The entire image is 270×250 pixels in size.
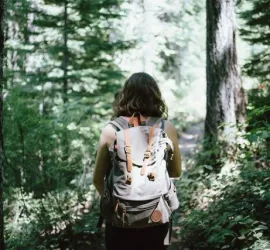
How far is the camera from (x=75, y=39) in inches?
364

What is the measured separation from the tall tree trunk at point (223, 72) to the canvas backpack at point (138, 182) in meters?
4.20

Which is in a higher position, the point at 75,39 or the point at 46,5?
the point at 46,5

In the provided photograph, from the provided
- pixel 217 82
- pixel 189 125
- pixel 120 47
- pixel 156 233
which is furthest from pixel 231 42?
pixel 189 125

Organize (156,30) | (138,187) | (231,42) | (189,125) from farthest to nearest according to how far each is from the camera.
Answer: (189,125), (156,30), (231,42), (138,187)

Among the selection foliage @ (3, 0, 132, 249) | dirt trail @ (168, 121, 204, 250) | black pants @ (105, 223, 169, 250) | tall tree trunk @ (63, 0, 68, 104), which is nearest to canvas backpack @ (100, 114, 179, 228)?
black pants @ (105, 223, 169, 250)

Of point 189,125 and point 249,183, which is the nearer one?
point 249,183

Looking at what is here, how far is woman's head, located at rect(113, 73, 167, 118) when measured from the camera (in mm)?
2793

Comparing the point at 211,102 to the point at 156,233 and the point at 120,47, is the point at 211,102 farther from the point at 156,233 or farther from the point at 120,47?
the point at 156,233

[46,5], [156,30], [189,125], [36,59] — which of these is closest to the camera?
[46,5]

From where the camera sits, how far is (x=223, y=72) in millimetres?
6676

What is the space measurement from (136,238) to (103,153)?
2.20 ft

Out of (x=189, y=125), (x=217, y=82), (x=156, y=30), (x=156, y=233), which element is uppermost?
(x=156, y=30)

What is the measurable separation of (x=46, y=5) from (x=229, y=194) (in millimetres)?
6789

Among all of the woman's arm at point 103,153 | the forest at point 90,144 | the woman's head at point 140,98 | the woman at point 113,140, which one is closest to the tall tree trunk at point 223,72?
the forest at point 90,144
